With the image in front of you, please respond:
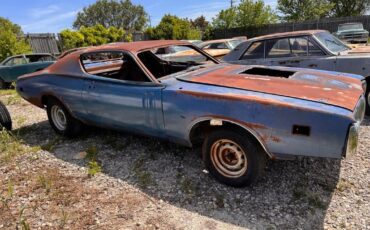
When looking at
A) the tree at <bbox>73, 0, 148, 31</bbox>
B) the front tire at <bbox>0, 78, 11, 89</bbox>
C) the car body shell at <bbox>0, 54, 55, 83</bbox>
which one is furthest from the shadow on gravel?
the tree at <bbox>73, 0, 148, 31</bbox>

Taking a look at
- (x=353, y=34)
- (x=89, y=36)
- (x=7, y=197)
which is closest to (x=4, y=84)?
(x=7, y=197)

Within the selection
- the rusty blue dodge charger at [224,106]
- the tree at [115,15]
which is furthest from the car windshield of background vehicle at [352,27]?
the tree at [115,15]

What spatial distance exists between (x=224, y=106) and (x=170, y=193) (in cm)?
114

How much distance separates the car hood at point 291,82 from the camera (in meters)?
3.06

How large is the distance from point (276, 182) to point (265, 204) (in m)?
0.44

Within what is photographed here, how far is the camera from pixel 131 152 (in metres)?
4.54

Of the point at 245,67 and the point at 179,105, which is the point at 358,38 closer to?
the point at 245,67

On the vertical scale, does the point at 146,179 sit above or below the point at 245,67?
below

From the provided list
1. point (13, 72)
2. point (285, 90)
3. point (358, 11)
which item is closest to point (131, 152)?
point (285, 90)

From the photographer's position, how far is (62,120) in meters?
5.28

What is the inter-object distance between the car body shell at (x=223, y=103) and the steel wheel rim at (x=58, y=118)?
1.07ft

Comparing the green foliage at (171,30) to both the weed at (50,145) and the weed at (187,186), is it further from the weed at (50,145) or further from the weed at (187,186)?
the weed at (187,186)

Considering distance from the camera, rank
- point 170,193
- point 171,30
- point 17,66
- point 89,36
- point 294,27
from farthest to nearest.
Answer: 1. point 171,30
2. point 294,27
3. point 89,36
4. point 17,66
5. point 170,193

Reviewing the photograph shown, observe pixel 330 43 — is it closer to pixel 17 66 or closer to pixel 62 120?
pixel 62 120
